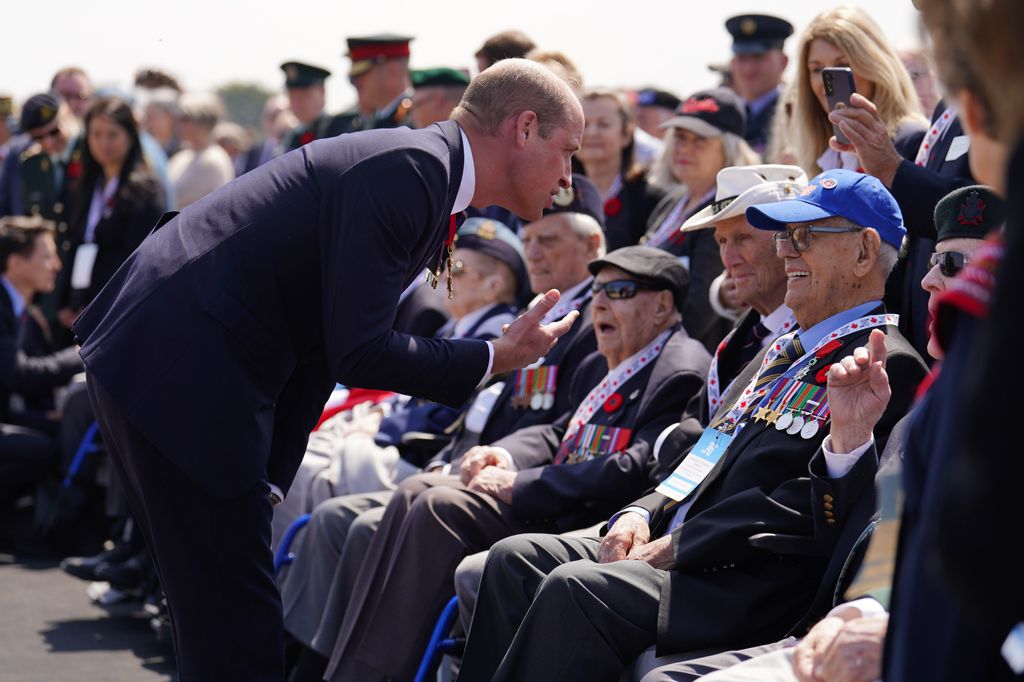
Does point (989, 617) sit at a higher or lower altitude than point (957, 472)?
lower

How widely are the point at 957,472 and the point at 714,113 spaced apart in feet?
14.9

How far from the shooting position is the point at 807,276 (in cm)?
361

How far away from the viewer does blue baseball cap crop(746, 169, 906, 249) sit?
3598 millimetres

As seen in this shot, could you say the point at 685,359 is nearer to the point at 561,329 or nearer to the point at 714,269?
the point at 714,269

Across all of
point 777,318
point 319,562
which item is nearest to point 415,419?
point 319,562

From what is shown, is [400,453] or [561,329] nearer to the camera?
[561,329]

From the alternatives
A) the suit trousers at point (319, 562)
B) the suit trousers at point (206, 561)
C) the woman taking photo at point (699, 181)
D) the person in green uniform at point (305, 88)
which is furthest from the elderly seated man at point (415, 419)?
the person in green uniform at point (305, 88)

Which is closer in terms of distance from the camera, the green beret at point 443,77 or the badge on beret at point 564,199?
the badge on beret at point 564,199

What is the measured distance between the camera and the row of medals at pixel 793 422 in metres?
3.30

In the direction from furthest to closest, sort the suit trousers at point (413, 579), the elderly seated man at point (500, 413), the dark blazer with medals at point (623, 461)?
the elderly seated man at point (500, 413)
the suit trousers at point (413, 579)
the dark blazer with medals at point (623, 461)

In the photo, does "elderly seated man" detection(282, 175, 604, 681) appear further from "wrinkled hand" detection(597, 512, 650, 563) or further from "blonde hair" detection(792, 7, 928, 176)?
"wrinkled hand" detection(597, 512, 650, 563)

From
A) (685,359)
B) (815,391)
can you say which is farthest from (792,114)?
(815,391)

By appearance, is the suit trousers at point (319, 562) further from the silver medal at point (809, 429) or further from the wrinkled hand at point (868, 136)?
the wrinkled hand at point (868, 136)

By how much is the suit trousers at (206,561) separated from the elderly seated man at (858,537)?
37.7 inches
